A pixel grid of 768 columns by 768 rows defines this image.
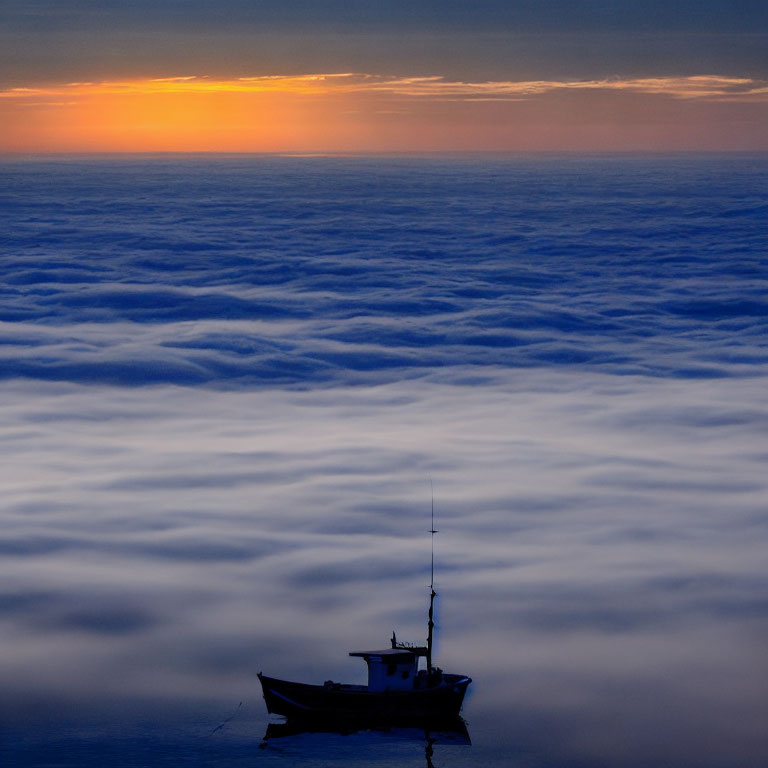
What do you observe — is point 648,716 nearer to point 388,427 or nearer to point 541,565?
point 541,565

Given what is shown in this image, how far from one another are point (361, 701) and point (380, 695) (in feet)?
1.06

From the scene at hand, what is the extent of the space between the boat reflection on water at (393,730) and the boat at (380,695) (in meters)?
0.10

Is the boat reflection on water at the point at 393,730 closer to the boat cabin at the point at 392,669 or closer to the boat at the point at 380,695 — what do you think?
the boat at the point at 380,695

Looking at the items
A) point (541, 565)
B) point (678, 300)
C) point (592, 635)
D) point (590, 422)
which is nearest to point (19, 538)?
point (541, 565)

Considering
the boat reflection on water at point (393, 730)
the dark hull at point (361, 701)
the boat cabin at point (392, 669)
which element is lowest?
the boat reflection on water at point (393, 730)

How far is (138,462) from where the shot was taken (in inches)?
2189

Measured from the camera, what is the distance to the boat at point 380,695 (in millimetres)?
17969

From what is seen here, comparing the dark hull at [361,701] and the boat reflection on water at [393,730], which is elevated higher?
the dark hull at [361,701]

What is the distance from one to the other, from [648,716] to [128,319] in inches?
3534

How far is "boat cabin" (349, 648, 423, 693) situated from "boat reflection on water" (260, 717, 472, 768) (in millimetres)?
566

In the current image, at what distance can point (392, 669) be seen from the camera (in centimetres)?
1809

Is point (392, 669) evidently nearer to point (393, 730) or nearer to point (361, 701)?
point (361, 701)

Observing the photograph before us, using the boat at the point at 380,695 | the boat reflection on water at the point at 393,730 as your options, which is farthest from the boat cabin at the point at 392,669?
the boat reflection on water at the point at 393,730

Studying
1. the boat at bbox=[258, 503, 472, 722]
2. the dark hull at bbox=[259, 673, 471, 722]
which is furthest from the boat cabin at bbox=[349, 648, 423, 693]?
the dark hull at bbox=[259, 673, 471, 722]
